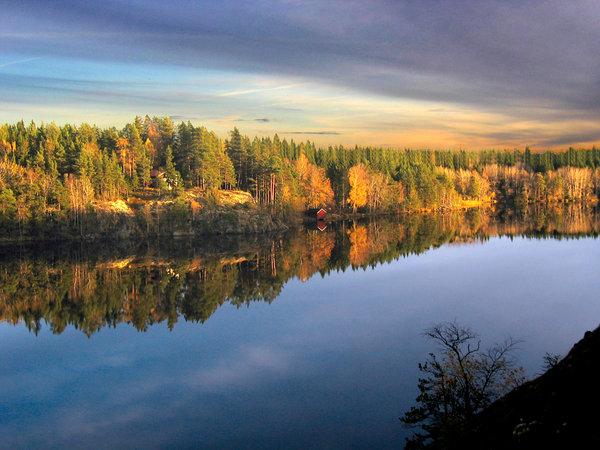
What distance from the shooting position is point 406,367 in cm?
3703

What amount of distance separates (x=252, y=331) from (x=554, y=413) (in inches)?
1389

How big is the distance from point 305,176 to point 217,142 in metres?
35.1

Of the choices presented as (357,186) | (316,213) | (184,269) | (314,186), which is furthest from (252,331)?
(357,186)

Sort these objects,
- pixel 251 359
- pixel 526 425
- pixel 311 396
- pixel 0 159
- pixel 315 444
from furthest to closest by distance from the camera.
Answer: pixel 0 159 < pixel 251 359 < pixel 311 396 < pixel 315 444 < pixel 526 425

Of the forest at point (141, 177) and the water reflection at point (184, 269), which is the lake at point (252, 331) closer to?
the water reflection at point (184, 269)

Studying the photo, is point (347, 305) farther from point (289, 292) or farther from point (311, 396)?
point (311, 396)

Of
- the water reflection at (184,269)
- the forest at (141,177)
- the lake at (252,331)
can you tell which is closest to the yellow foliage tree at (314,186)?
the forest at (141,177)

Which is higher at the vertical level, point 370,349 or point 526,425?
point 526,425

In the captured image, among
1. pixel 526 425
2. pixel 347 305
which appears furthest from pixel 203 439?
pixel 347 305

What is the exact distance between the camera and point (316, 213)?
164 m

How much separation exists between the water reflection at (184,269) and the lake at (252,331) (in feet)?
1.38

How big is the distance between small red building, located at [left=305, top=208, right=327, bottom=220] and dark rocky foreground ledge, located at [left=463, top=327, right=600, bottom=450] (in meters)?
142

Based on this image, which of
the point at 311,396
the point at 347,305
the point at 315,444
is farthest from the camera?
the point at 347,305

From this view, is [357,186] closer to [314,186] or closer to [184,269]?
[314,186]
